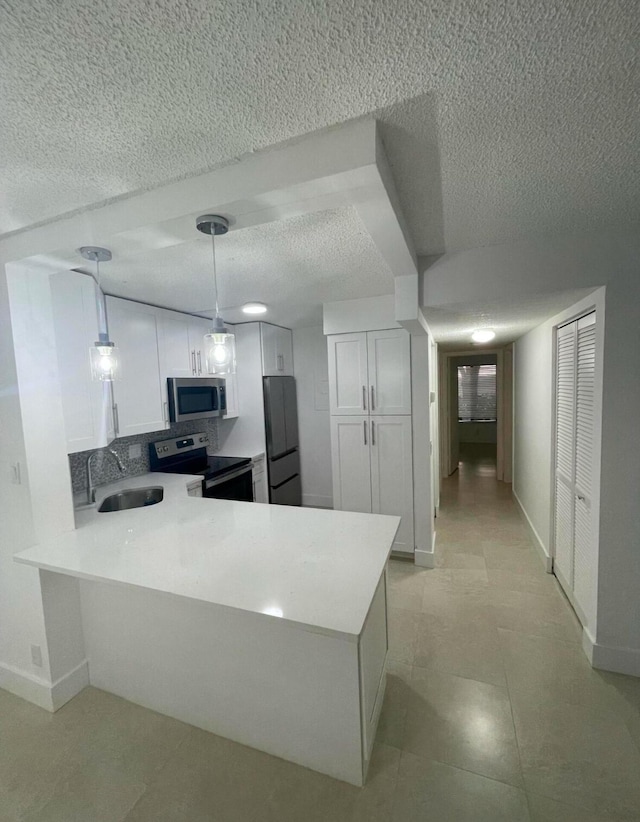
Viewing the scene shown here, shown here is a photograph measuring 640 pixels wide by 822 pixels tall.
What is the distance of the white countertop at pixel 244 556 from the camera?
3.88 feet

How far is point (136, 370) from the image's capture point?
8.68ft

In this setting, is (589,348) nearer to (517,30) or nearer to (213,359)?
(517,30)

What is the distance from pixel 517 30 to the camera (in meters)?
0.71

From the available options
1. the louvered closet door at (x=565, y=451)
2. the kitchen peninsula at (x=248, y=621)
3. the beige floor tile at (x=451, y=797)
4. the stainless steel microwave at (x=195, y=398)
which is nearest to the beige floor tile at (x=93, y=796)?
the kitchen peninsula at (x=248, y=621)

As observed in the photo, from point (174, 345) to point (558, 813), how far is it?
11.3 ft

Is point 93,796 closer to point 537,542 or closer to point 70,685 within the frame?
point 70,685

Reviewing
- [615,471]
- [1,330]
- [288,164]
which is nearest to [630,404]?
[615,471]

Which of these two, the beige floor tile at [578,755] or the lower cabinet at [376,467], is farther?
the lower cabinet at [376,467]

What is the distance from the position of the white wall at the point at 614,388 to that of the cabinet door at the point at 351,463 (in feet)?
5.59

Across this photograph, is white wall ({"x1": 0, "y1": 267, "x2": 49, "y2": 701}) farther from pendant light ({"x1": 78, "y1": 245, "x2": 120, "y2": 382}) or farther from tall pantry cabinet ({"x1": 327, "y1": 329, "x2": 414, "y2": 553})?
tall pantry cabinet ({"x1": 327, "y1": 329, "x2": 414, "y2": 553})

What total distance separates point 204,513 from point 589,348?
97.3 inches

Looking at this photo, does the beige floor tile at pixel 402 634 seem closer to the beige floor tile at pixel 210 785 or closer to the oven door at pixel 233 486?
the beige floor tile at pixel 210 785

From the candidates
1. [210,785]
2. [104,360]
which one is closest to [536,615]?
[210,785]

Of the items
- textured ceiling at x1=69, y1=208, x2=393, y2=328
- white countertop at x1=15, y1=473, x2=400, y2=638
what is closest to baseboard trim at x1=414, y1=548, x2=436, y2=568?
white countertop at x1=15, y1=473, x2=400, y2=638
